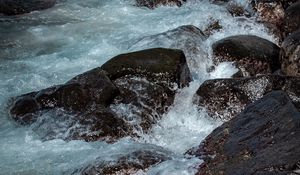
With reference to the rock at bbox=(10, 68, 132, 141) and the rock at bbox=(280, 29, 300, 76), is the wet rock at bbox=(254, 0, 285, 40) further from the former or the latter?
the rock at bbox=(10, 68, 132, 141)

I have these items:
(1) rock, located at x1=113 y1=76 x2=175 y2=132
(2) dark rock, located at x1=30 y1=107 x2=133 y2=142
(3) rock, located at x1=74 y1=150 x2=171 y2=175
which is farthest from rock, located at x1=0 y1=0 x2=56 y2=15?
(3) rock, located at x1=74 y1=150 x2=171 y2=175

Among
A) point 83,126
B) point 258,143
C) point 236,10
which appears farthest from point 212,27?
point 258,143

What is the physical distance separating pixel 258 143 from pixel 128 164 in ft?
5.14

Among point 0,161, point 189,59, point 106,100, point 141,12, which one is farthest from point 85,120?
point 141,12

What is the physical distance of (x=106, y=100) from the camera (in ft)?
24.4

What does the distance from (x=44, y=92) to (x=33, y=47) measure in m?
3.26

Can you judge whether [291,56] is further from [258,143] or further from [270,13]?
[258,143]

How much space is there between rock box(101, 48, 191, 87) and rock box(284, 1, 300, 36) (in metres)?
3.01

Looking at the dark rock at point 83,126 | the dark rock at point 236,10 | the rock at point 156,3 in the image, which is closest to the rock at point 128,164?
the dark rock at point 83,126

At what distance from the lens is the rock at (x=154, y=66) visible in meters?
7.81

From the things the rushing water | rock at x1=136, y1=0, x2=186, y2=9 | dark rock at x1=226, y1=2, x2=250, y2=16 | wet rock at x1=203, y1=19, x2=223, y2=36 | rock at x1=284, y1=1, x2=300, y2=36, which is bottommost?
the rushing water

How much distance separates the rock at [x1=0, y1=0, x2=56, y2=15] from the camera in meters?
12.8

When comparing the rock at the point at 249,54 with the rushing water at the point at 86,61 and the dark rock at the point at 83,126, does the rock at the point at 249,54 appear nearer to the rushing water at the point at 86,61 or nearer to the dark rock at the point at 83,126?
the rushing water at the point at 86,61

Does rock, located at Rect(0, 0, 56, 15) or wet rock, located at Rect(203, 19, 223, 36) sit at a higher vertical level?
wet rock, located at Rect(203, 19, 223, 36)
